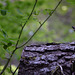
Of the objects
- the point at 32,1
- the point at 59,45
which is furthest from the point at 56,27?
the point at 59,45

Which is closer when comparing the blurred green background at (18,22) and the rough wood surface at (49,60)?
the blurred green background at (18,22)

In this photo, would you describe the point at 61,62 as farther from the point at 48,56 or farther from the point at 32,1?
the point at 32,1

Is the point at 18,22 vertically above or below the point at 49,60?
above

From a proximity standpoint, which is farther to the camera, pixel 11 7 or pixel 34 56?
pixel 11 7

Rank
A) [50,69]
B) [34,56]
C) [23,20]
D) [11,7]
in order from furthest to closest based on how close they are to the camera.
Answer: [11,7]
[34,56]
[50,69]
[23,20]

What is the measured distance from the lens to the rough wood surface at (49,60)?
3.69 feet

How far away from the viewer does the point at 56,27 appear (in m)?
8.09

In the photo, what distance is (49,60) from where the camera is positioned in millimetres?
1190

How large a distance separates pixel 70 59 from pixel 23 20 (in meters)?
0.51

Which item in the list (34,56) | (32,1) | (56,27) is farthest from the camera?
(56,27)

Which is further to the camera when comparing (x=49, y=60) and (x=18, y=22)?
(x=49, y=60)

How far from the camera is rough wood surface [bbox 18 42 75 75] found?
112 centimetres

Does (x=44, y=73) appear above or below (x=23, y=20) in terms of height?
below

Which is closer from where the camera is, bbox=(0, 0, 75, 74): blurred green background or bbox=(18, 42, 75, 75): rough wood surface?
bbox=(0, 0, 75, 74): blurred green background
